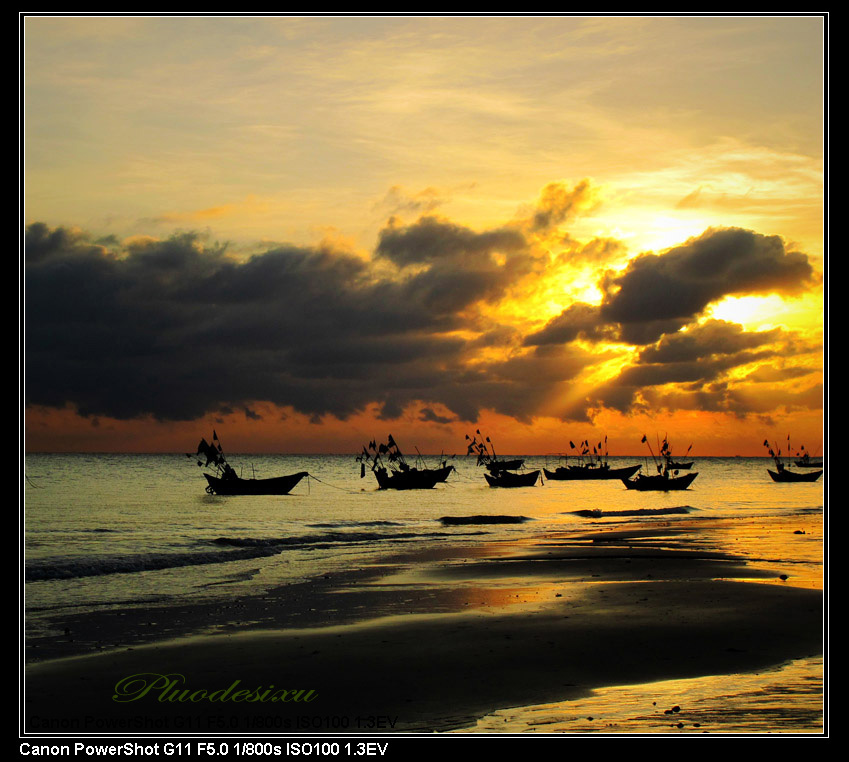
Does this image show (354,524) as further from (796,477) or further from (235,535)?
(796,477)

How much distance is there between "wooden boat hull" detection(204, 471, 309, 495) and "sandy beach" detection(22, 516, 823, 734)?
61.5 m

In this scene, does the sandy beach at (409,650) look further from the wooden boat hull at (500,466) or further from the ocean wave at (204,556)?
the wooden boat hull at (500,466)

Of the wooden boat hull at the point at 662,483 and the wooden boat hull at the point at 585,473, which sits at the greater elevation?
the wooden boat hull at the point at 662,483

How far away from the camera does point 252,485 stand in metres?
87.5

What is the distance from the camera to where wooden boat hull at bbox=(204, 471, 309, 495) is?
82750 mm

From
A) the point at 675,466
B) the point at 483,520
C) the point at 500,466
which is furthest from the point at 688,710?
the point at 500,466

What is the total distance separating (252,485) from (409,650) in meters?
76.4

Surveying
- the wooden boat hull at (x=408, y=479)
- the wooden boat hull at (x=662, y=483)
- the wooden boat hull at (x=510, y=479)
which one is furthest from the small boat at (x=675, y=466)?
the wooden boat hull at (x=408, y=479)

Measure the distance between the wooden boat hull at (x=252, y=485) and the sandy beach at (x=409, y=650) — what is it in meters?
61.5

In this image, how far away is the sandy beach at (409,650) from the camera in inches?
429

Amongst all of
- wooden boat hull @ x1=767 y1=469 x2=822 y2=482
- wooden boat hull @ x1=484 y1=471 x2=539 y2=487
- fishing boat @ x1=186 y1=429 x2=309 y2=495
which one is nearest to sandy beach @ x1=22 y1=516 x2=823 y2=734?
fishing boat @ x1=186 y1=429 x2=309 y2=495

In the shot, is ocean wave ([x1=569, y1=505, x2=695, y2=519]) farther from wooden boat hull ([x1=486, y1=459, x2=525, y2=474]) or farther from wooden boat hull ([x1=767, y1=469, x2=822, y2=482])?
wooden boat hull ([x1=767, y1=469, x2=822, y2=482])
